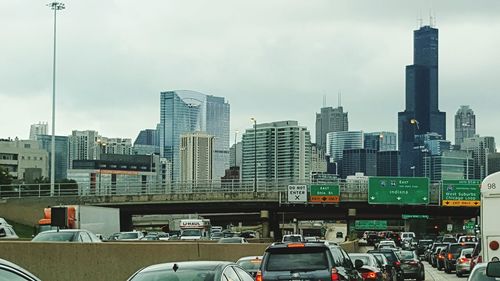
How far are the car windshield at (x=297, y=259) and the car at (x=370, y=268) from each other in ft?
22.9

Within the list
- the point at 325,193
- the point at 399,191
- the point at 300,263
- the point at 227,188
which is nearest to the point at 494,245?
the point at 300,263

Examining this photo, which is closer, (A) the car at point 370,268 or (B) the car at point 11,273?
(B) the car at point 11,273

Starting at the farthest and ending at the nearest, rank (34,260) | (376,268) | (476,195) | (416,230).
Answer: (416,230) → (476,195) → (376,268) → (34,260)

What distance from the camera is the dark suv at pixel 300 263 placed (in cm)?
1744

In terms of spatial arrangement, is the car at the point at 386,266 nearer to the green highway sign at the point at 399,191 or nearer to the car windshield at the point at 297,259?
the car windshield at the point at 297,259

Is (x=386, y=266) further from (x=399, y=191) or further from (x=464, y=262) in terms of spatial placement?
(x=399, y=191)

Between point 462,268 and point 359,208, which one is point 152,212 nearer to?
point 359,208

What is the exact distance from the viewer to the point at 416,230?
509 feet

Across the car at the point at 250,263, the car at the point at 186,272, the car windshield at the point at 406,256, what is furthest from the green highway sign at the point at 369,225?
the car at the point at 186,272

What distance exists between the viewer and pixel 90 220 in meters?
50.9

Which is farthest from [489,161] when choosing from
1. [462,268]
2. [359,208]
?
[462,268]

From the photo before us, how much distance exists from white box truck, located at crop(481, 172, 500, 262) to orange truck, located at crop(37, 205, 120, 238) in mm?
32655

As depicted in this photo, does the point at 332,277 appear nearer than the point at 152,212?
Yes

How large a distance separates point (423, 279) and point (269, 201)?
41106 mm
